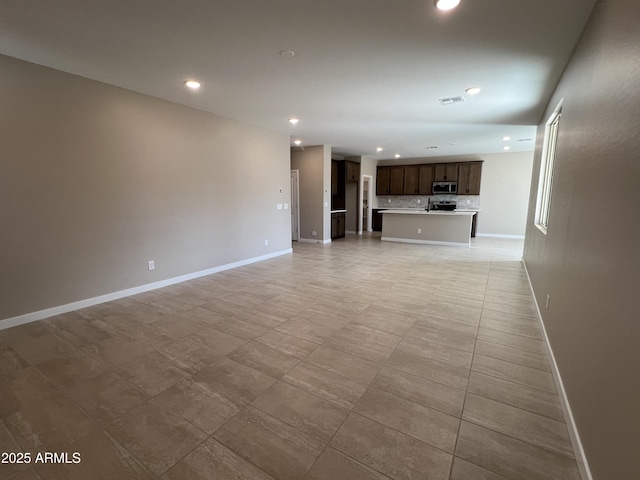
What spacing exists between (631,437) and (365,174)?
9.86 m

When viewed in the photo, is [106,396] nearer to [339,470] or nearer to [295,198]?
[339,470]

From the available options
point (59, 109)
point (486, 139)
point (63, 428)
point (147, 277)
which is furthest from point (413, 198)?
point (63, 428)

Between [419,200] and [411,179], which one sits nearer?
[411,179]

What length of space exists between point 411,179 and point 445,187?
3.91 feet

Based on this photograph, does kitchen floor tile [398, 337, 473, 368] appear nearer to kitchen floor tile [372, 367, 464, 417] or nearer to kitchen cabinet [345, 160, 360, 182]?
kitchen floor tile [372, 367, 464, 417]

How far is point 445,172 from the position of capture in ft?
32.4

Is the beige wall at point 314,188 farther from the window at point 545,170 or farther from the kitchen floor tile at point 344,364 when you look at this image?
the kitchen floor tile at point 344,364

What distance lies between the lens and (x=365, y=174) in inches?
409

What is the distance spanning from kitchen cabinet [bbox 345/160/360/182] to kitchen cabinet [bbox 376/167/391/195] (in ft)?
4.29

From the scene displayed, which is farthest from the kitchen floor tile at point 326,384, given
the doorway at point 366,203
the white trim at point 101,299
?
the doorway at point 366,203

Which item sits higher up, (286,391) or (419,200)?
(419,200)

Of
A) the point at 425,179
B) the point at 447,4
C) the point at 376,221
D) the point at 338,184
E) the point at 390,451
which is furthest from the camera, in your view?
the point at 376,221

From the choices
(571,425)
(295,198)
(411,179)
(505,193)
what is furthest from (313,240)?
(571,425)

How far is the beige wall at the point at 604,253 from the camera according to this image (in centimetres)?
115
